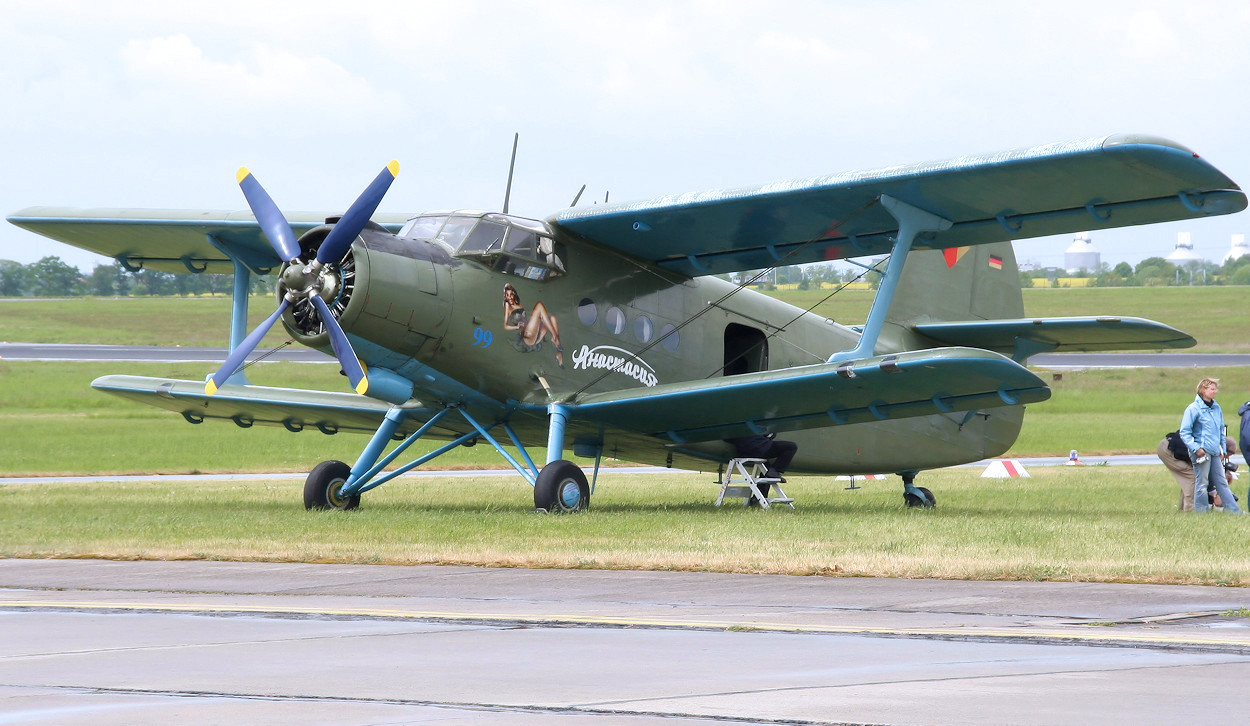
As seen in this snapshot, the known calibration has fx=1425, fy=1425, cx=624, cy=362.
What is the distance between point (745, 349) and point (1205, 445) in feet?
19.0

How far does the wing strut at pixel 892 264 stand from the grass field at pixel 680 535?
1844mm

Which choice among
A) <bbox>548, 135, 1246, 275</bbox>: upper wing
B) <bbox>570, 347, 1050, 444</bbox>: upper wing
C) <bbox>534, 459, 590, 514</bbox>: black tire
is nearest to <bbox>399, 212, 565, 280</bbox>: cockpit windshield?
<bbox>548, 135, 1246, 275</bbox>: upper wing

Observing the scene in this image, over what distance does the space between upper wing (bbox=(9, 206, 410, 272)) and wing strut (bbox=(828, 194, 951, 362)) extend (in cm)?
682

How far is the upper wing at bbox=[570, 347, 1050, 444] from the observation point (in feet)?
48.5

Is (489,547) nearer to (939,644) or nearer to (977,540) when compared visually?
(977,540)

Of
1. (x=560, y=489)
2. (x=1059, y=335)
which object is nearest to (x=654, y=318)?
(x=560, y=489)

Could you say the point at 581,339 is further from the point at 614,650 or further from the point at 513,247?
the point at 614,650

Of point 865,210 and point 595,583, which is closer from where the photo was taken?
point 595,583

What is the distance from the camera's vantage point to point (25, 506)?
18.3 m

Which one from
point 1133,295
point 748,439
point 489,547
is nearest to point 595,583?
point 489,547

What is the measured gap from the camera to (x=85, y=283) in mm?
140375

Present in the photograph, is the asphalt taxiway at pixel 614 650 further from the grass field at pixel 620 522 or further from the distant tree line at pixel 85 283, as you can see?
the distant tree line at pixel 85 283

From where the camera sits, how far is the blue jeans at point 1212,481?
1736cm

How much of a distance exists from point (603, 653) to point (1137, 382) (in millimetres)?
59181
